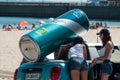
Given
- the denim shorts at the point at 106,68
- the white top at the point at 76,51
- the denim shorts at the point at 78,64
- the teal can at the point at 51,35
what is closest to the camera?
the teal can at the point at 51,35

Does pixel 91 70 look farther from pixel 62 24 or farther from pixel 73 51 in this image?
pixel 62 24

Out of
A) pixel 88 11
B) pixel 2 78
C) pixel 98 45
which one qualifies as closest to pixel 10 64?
pixel 2 78

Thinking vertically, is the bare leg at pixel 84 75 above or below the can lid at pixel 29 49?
below

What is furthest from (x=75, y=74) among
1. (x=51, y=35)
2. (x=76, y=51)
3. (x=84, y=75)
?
(x=51, y=35)

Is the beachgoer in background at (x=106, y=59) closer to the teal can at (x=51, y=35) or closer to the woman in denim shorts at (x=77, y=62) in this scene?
the woman in denim shorts at (x=77, y=62)

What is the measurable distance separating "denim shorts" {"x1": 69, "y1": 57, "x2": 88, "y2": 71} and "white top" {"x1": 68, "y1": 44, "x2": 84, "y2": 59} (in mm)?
79

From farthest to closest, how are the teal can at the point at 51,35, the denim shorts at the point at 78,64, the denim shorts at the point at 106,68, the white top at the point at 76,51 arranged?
the denim shorts at the point at 106,68
the white top at the point at 76,51
the denim shorts at the point at 78,64
the teal can at the point at 51,35

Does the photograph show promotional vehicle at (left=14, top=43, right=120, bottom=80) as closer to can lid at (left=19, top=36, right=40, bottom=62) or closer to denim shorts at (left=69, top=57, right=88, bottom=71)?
denim shorts at (left=69, top=57, right=88, bottom=71)

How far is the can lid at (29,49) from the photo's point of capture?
6591 mm

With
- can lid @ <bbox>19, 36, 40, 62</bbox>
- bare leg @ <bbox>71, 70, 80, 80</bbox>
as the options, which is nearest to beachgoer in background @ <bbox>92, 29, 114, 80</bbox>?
bare leg @ <bbox>71, 70, 80, 80</bbox>

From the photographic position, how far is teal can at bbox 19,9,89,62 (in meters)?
6.58

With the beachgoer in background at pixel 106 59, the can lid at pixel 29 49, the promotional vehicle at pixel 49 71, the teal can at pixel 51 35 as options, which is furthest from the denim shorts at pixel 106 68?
the can lid at pixel 29 49

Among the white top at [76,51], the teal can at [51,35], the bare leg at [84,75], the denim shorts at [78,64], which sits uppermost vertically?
the teal can at [51,35]

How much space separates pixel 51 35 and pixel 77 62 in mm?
593
